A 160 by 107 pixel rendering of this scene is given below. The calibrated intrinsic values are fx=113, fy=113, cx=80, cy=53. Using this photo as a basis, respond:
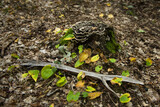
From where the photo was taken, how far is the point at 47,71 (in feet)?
7.01

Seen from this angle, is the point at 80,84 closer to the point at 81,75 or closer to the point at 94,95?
the point at 81,75

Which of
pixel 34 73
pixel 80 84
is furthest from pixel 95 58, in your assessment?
pixel 34 73

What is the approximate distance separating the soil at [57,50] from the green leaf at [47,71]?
0.40 feet

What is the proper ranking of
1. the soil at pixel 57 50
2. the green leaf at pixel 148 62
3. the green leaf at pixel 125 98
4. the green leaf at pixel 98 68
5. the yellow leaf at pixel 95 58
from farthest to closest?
the green leaf at pixel 148 62
the yellow leaf at pixel 95 58
the green leaf at pixel 98 68
the soil at pixel 57 50
the green leaf at pixel 125 98

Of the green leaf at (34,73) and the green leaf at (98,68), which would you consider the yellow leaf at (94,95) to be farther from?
the green leaf at (34,73)

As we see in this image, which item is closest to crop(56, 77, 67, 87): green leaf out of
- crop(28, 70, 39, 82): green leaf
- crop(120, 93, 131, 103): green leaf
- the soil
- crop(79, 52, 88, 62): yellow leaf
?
the soil

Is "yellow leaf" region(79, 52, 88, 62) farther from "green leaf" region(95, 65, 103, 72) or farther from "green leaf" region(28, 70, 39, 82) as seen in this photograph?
"green leaf" region(28, 70, 39, 82)

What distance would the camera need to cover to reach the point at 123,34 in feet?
11.8

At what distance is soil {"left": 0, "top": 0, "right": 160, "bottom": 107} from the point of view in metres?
1.95

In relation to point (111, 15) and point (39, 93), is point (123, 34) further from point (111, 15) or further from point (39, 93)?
point (39, 93)

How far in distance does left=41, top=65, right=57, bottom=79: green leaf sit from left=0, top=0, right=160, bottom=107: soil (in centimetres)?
12

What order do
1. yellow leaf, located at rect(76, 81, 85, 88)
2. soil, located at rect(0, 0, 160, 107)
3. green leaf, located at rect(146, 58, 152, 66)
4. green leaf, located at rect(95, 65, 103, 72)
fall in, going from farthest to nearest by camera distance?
green leaf, located at rect(146, 58, 152, 66) < green leaf, located at rect(95, 65, 103, 72) < yellow leaf, located at rect(76, 81, 85, 88) < soil, located at rect(0, 0, 160, 107)

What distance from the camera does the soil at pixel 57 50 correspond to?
1945mm

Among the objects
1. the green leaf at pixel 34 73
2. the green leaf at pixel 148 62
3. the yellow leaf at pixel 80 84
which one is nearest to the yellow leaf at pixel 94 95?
the yellow leaf at pixel 80 84
